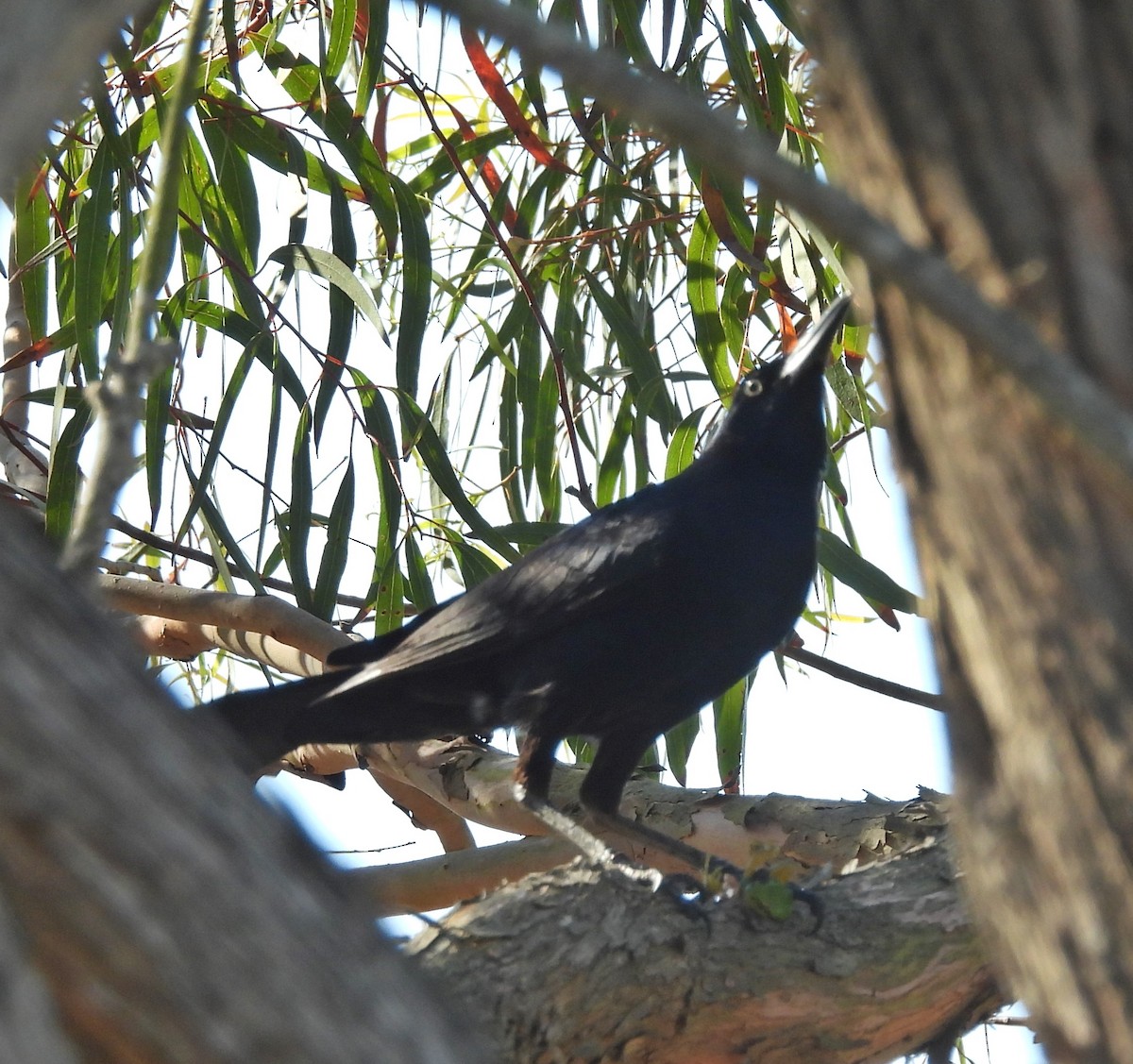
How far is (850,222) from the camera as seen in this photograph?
0.68 m

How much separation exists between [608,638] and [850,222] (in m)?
2.09

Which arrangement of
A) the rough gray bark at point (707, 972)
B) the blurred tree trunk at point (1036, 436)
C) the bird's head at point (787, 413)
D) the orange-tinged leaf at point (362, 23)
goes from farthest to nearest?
the orange-tinged leaf at point (362, 23) → the bird's head at point (787, 413) → the rough gray bark at point (707, 972) → the blurred tree trunk at point (1036, 436)

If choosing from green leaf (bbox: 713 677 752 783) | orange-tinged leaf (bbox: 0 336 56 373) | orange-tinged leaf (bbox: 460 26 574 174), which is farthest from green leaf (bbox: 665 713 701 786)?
orange-tinged leaf (bbox: 0 336 56 373)

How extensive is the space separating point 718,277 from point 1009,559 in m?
2.92

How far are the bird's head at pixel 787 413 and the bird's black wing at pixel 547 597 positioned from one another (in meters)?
0.26

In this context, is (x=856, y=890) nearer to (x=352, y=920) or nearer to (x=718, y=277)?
(x=352, y=920)

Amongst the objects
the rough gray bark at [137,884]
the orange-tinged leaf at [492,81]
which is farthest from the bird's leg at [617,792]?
the rough gray bark at [137,884]

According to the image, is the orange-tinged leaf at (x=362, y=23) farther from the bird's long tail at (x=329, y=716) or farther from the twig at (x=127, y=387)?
the twig at (x=127, y=387)

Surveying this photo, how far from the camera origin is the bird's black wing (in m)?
2.74

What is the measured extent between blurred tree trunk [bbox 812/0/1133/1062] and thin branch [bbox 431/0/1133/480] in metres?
0.05

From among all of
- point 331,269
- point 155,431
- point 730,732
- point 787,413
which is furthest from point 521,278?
point 730,732

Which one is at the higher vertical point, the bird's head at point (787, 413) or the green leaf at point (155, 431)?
the green leaf at point (155, 431)

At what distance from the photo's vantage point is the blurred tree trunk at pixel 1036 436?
74cm

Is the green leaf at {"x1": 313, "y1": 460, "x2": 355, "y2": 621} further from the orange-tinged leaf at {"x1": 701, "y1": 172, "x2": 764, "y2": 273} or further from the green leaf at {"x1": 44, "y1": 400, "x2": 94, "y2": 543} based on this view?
the orange-tinged leaf at {"x1": 701, "y1": 172, "x2": 764, "y2": 273}
